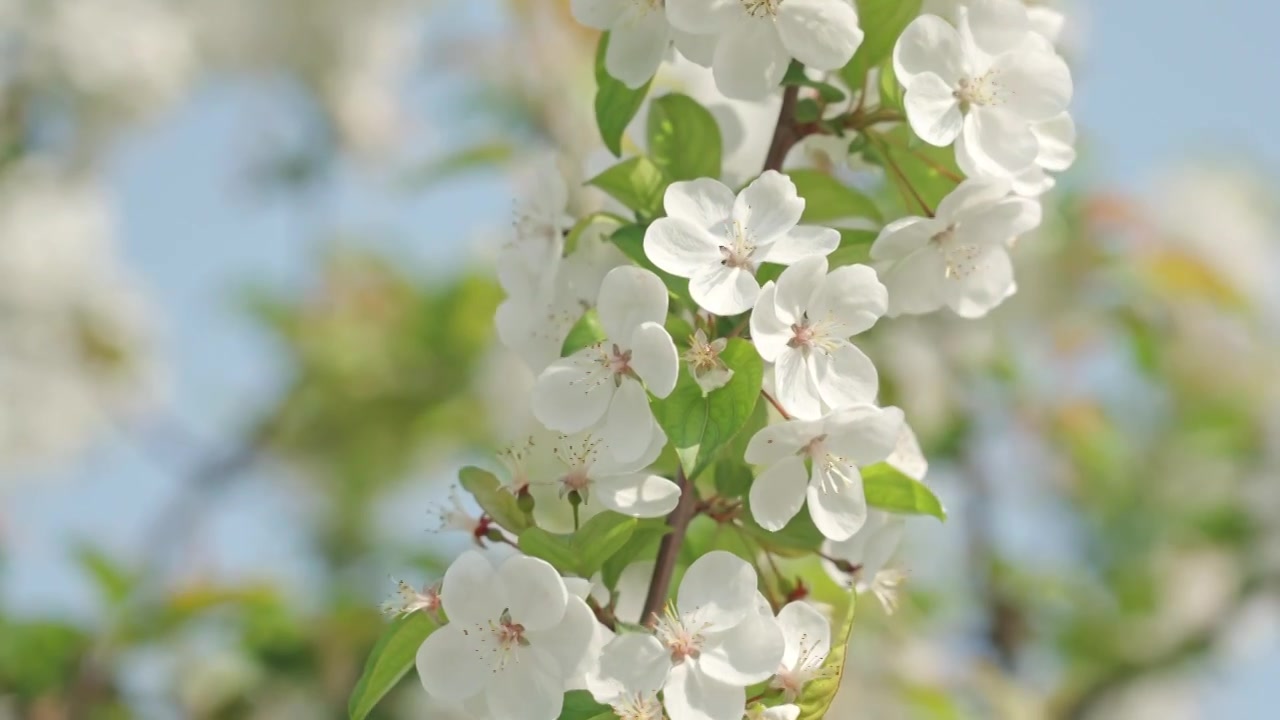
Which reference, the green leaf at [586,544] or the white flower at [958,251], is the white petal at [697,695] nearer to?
the green leaf at [586,544]

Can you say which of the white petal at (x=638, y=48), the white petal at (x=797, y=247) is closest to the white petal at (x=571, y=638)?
the white petal at (x=797, y=247)

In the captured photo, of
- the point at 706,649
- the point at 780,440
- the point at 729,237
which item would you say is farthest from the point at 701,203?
the point at 706,649

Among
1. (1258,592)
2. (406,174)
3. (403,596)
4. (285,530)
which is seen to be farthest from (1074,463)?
(403,596)

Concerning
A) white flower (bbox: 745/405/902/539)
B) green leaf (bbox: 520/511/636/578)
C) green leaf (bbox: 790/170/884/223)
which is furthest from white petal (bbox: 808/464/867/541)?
green leaf (bbox: 790/170/884/223)

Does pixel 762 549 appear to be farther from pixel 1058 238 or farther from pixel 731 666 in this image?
pixel 1058 238

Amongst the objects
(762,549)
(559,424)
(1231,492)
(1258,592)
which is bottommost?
(1231,492)

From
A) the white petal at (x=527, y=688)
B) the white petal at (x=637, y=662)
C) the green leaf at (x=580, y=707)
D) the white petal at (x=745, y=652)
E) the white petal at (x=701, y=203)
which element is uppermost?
the white petal at (x=701, y=203)

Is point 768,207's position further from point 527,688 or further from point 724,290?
point 527,688

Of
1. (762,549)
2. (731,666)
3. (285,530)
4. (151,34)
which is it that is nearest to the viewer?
(731,666)
